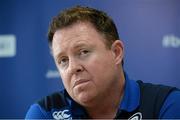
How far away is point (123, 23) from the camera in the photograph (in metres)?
2.48

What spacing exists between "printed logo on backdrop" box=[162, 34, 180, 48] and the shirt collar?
139 cm

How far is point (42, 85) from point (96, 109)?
61.1 inches

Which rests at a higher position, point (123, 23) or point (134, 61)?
point (123, 23)

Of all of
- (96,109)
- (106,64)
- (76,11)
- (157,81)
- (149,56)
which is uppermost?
(76,11)

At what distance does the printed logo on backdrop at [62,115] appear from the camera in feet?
3.41

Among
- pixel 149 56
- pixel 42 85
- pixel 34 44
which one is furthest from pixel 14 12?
pixel 149 56

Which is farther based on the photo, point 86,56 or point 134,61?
point 134,61

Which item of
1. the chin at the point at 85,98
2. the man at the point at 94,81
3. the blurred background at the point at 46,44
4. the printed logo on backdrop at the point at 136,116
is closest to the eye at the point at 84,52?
the man at the point at 94,81

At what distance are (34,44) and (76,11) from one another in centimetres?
154

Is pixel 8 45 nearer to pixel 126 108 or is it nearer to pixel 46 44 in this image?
pixel 46 44

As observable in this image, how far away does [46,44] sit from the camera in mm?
2549

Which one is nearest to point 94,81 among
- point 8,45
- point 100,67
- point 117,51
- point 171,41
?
point 100,67

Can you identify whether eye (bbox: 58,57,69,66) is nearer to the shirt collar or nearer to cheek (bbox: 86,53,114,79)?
cheek (bbox: 86,53,114,79)

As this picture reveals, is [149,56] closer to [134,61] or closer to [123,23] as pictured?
[134,61]
